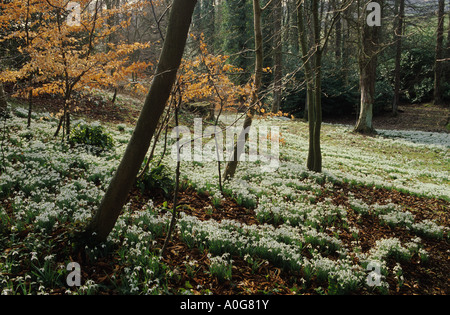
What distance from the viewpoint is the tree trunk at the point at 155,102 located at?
2943 millimetres

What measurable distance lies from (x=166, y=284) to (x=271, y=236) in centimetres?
195

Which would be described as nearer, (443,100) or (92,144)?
(92,144)

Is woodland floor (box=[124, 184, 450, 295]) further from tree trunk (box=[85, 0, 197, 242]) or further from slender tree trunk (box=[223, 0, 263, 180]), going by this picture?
slender tree trunk (box=[223, 0, 263, 180])

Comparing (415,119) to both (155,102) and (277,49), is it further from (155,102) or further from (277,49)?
(155,102)

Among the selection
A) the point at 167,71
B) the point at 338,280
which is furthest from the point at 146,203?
the point at 338,280

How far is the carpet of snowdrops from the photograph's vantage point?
317cm

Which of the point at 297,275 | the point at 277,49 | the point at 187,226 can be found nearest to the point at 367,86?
the point at 277,49

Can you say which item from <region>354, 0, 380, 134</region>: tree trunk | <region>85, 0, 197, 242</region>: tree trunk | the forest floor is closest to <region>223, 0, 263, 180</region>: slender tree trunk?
<region>85, 0, 197, 242</region>: tree trunk

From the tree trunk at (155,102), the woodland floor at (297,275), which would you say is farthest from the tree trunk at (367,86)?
the tree trunk at (155,102)

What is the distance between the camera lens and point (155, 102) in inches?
120

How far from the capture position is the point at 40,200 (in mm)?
4613

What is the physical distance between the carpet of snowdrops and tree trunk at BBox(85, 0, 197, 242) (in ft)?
2.43

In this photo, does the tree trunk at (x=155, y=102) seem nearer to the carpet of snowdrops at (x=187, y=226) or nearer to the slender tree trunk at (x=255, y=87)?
the carpet of snowdrops at (x=187, y=226)
